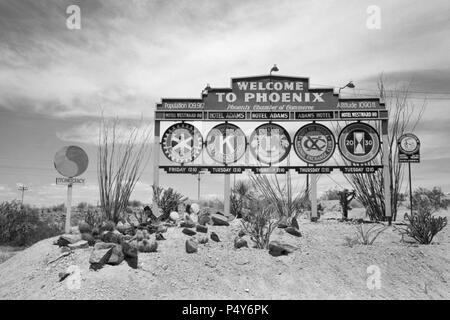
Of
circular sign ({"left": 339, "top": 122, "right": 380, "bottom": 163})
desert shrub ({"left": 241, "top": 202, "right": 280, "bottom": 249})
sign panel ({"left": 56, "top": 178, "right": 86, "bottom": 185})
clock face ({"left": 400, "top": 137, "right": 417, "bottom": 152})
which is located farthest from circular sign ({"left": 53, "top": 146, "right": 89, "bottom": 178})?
clock face ({"left": 400, "top": 137, "right": 417, "bottom": 152})

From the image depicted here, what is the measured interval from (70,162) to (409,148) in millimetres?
11662

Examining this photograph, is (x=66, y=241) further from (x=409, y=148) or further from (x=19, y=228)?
(x=409, y=148)

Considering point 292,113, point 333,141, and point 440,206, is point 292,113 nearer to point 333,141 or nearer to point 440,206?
point 333,141

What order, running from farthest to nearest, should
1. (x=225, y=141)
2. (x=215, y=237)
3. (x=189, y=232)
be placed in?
(x=225, y=141)
(x=189, y=232)
(x=215, y=237)

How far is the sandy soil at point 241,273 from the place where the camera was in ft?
26.3

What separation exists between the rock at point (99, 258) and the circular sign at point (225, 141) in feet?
21.1

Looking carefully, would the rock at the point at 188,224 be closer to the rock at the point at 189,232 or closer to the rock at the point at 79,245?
the rock at the point at 189,232

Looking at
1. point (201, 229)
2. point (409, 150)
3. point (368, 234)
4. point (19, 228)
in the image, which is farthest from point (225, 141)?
point (19, 228)

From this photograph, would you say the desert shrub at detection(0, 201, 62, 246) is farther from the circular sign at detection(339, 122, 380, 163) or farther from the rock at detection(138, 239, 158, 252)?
the circular sign at detection(339, 122, 380, 163)

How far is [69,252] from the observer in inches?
372

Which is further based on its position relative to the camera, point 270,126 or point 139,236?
point 270,126

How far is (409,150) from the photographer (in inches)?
606

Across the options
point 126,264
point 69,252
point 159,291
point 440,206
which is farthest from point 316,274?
point 440,206

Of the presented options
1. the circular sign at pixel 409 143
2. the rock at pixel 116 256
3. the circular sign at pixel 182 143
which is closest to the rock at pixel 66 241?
Answer: the rock at pixel 116 256
